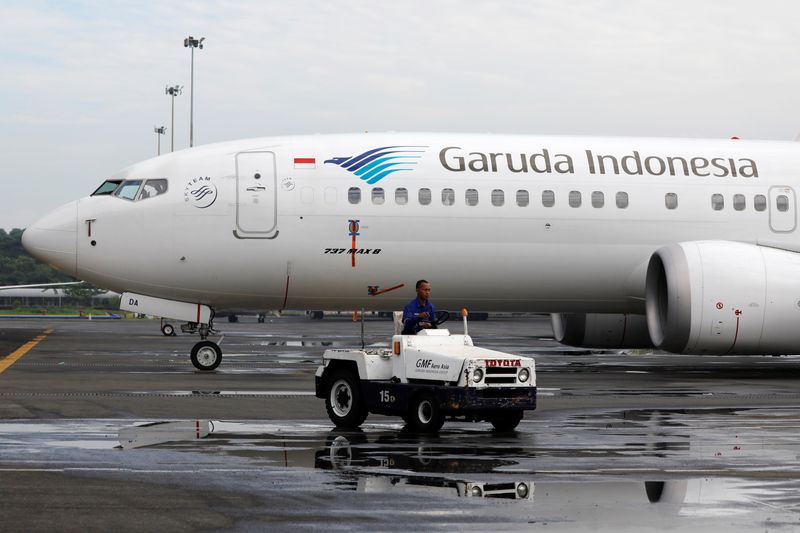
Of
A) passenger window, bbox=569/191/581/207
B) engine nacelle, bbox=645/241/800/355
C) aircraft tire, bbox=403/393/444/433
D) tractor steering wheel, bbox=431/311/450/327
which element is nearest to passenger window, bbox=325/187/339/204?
passenger window, bbox=569/191/581/207

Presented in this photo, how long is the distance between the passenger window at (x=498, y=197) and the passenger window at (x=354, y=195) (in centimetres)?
320

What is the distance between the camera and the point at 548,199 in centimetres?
2972

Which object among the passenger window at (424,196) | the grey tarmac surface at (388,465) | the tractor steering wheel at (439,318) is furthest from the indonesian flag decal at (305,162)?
the tractor steering wheel at (439,318)

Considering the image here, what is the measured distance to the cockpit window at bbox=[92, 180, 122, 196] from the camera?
96.9 feet

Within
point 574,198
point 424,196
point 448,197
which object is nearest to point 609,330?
point 574,198

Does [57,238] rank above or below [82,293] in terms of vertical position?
above

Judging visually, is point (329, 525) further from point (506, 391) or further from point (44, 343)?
point (44, 343)

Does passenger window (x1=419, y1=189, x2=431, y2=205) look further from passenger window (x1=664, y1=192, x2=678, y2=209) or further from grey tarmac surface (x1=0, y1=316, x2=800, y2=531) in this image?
grey tarmac surface (x1=0, y1=316, x2=800, y2=531)

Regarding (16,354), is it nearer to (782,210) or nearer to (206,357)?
(206,357)

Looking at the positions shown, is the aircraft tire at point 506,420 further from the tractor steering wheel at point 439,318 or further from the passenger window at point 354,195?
the passenger window at point 354,195

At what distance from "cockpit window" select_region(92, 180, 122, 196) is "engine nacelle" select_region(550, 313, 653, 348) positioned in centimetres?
1209

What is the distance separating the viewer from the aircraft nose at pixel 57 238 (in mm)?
28656

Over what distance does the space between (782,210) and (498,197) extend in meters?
7.24

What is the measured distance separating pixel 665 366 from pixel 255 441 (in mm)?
21216
